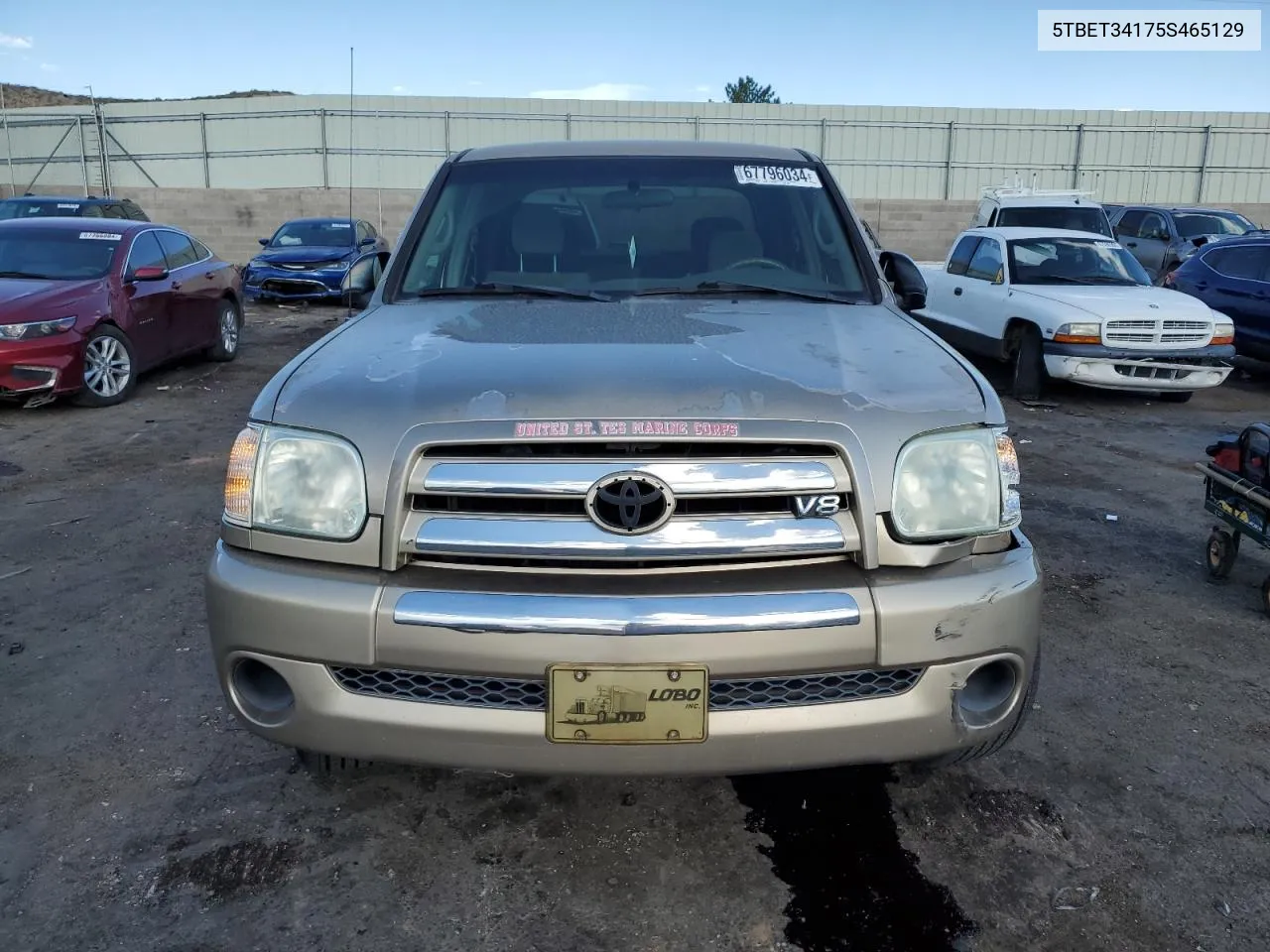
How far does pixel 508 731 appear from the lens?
213cm

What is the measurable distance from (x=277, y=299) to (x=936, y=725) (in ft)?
48.9

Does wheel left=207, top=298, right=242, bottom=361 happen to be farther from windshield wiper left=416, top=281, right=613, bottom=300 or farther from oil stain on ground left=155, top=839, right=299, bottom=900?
oil stain on ground left=155, top=839, right=299, bottom=900

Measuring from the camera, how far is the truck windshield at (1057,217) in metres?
13.4

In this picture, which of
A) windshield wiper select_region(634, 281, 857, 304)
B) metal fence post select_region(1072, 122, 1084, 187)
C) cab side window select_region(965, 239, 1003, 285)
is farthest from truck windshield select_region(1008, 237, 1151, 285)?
metal fence post select_region(1072, 122, 1084, 187)

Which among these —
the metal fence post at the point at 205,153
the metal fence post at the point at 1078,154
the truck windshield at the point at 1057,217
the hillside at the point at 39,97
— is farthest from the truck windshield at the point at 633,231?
the hillside at the point at 39,97

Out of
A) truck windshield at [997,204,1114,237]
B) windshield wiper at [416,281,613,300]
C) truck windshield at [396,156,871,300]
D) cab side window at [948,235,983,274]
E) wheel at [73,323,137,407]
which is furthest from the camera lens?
truck windshield at [997,204,1114,237]

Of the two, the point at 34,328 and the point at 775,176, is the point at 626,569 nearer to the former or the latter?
the point at 775,176

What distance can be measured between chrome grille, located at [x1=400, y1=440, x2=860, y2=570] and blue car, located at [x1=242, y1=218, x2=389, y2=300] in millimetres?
12951

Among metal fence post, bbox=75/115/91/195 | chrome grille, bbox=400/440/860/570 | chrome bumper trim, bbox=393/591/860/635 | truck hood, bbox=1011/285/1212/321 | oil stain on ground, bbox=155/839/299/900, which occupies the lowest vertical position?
oil stain on ground, bbox=155/839/299/900

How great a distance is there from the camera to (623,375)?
2.35 metres

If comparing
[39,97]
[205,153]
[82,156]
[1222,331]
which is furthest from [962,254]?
[39,97]

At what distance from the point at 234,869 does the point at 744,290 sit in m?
2.27

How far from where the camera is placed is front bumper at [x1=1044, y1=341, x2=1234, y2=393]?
887 cm

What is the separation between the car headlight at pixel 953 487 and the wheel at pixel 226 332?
9655 mm
